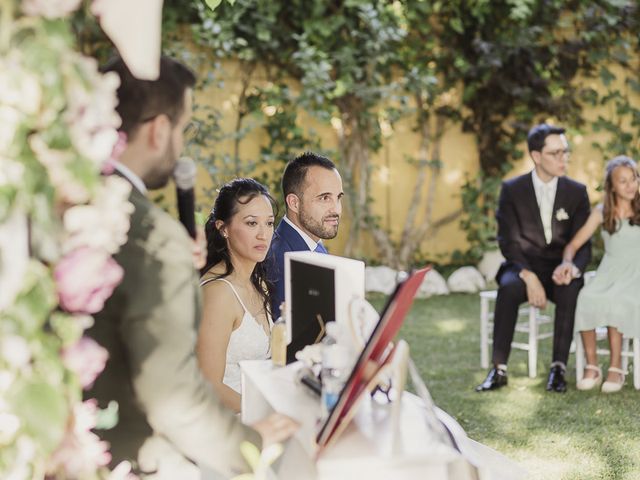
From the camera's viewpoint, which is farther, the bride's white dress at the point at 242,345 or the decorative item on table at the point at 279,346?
the bride's white dress at the point at 242,345

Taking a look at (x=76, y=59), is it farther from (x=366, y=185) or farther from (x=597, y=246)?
(x=597, y=246)

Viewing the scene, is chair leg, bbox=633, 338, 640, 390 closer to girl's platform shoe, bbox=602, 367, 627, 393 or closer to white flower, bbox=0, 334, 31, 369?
girl's platform shoe, bbox=602, 367, 627, 393

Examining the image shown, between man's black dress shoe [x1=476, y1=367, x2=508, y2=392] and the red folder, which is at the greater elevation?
the red folder

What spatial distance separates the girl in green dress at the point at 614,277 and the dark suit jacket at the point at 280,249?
2.23m

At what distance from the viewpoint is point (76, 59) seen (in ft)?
4.16

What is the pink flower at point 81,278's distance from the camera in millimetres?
1283

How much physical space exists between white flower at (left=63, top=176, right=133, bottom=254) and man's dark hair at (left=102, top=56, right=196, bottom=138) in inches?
11.4

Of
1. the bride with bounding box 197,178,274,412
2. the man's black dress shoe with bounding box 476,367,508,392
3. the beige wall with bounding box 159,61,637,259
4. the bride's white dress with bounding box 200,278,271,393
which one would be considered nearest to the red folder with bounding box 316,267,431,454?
the bride with bounding box 197,178,274,412

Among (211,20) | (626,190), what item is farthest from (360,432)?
(211,20)

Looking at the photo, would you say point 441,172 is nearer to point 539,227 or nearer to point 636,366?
point 539,227

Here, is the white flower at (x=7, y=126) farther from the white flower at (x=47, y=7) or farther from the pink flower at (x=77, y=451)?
the pink flower at (x=77, y=451)

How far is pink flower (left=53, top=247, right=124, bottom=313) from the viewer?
1283 mm

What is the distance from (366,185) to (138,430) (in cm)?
706

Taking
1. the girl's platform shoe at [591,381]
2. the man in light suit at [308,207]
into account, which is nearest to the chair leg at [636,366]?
the girl's platform shoe at [591,381]
